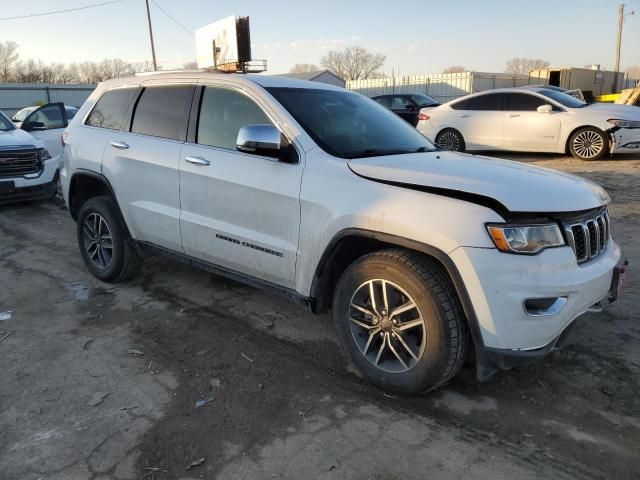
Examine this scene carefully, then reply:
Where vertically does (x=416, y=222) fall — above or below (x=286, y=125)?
below

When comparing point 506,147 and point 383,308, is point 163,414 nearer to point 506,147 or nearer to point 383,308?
point 383,308

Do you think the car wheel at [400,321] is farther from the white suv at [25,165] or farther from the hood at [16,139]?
the hood at [16,139]

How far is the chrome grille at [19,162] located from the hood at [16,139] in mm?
96

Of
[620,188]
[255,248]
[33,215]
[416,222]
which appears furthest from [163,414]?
[620,188]

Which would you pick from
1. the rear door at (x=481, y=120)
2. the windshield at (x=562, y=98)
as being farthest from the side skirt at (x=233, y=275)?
the windshield at (x=562, y=98)

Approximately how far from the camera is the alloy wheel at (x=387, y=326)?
114 inches

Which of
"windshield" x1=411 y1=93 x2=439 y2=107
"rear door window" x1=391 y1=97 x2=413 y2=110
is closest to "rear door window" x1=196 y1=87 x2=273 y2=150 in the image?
"rear door window" x1=391 y1=97 x2=413 y2=110

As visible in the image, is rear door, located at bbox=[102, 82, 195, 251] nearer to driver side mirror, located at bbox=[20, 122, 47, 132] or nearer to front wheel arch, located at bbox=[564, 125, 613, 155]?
driver side mirror, located at bbox=[20, 122, 47, 132]

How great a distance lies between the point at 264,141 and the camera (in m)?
3.26

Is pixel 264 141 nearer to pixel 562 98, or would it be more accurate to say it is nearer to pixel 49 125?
pixel 49 125

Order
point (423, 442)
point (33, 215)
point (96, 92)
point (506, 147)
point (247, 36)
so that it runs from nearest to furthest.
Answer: point (423, 442) < point (96, 92) < point (33, 215) < point (506, 147) < point (247, 36)

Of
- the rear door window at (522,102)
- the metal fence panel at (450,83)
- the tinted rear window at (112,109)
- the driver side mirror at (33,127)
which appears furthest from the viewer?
the metal fence panel at (450,83)

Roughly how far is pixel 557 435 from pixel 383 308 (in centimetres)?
109

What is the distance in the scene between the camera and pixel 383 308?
3.00m
